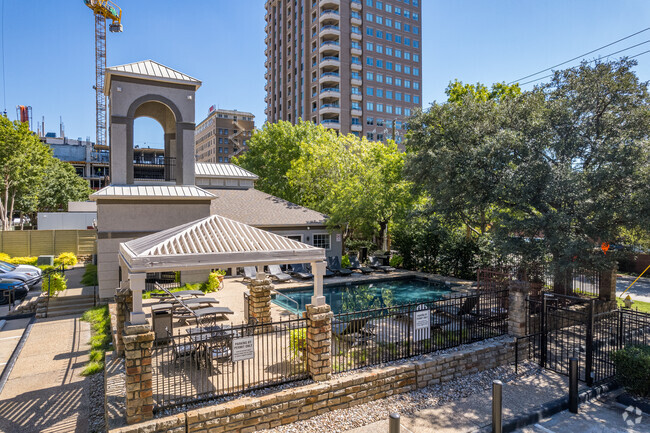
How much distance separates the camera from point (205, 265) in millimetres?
7355

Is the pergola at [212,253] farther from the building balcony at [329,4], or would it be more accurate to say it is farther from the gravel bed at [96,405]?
the building balcony at [329,4]

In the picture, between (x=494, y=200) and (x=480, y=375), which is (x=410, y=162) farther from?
(x=480, y=375)

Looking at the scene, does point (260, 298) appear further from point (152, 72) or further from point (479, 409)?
point (152, 72)

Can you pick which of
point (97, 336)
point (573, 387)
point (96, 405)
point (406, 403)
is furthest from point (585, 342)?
point (97, 336)

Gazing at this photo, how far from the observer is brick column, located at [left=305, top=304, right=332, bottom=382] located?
7676 mm

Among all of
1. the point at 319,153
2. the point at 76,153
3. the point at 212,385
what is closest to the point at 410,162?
the point at 319,153

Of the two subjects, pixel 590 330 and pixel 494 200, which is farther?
pixel 494 200

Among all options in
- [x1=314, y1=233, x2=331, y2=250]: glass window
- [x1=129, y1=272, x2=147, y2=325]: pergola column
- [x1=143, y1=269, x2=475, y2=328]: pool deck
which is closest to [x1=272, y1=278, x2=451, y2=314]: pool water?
[x1=143, y1=269, x2=475, y2=328]: pool deck

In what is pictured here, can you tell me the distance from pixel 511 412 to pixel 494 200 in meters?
7.95

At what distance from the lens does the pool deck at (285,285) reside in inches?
540

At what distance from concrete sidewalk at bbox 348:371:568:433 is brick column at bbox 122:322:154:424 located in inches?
139

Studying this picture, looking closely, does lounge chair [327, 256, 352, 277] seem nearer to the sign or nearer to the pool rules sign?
the pool rules sign

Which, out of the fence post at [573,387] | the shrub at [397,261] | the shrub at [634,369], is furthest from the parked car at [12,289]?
the shrub at [634,369]

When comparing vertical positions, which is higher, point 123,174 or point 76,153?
point 76,153
